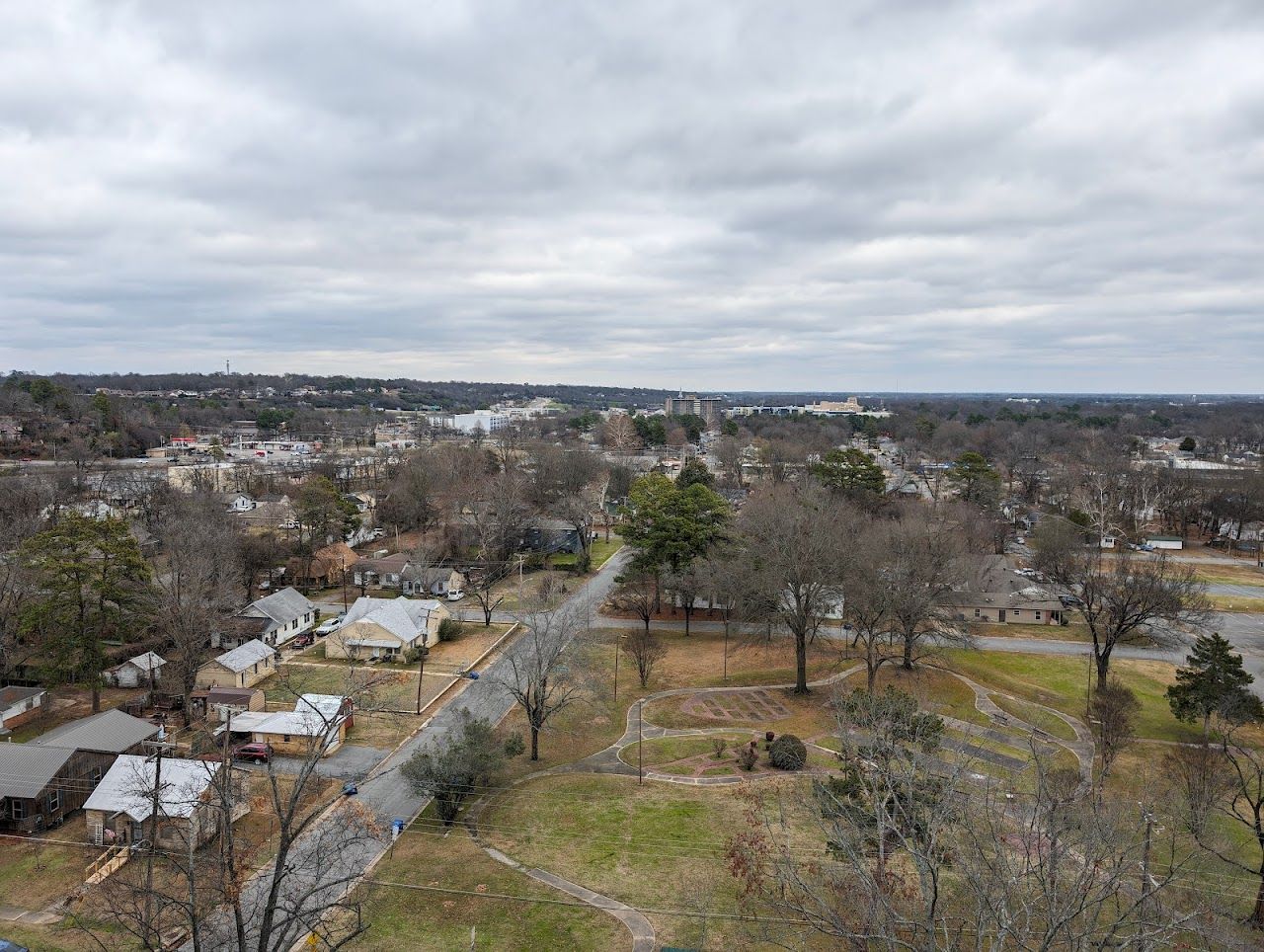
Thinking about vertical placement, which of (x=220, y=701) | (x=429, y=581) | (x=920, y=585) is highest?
(x=920, y=585)

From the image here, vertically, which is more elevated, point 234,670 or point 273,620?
point 273,620

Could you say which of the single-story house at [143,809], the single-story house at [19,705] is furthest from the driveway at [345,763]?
the single-story house at [19,705]

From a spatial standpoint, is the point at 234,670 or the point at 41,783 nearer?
the point at 41,783

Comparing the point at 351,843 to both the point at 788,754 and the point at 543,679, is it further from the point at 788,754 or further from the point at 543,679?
the point at 788,754

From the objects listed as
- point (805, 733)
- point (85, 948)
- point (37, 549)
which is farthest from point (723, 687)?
point (37, 549)

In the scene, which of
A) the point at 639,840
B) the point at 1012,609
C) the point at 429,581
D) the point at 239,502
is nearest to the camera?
the point at 639,840

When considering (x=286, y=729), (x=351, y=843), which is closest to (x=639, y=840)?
(x=351, y=843)

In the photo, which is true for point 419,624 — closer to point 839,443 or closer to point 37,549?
point 37,549

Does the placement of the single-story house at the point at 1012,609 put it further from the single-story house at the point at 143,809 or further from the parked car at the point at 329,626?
the single-story house at the point at 143,809
